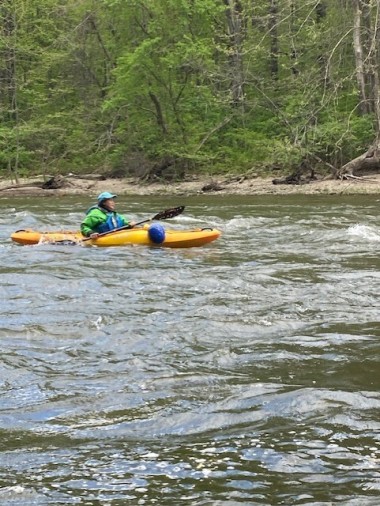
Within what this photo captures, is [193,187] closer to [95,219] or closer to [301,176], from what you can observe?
[301,176]

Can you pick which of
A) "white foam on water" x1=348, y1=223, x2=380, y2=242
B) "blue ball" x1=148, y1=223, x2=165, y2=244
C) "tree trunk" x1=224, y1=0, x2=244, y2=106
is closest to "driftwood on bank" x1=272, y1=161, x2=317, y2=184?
"tree trunk" x1=224, y1=0, x2=244, y2=106

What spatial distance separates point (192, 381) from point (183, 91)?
20.1 m

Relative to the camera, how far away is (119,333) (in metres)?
5.41

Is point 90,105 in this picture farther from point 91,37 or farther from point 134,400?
point 134,400

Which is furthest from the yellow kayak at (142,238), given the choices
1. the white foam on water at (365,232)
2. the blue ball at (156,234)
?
the white foam on water at (365,232)

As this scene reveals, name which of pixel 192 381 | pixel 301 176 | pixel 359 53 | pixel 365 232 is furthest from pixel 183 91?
pixel 192 381

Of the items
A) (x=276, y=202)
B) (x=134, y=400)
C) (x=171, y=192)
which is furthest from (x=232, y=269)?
(x=171, y=192)

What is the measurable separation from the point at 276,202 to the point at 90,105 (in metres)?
12.8

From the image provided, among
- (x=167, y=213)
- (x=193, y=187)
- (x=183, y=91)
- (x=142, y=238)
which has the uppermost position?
(x=183, y=91)

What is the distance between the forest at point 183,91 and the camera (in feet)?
67.7

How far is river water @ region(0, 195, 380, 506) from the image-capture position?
9.69 feet

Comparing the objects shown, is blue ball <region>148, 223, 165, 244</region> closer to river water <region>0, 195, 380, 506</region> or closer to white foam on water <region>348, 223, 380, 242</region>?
river water <region>0, 195, 380, 506</region>

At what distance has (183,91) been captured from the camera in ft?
76.7

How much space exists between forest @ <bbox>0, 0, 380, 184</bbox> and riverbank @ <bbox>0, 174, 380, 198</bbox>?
30.5 inches
